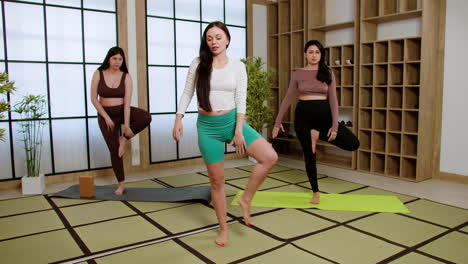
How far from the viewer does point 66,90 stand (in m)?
4.49

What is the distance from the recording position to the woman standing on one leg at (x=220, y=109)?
8.10ft

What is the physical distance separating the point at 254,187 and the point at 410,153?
8.70 feet

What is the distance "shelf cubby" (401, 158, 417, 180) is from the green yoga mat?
94cm

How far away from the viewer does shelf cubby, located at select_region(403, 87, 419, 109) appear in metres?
4.39

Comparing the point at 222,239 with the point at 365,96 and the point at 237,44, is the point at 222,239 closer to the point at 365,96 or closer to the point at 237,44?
the point at 365,96

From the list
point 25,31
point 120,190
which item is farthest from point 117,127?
point 25,31

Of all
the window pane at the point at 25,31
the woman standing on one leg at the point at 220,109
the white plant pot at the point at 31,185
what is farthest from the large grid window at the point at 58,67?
the woman standing on one leg at the point at 220,109

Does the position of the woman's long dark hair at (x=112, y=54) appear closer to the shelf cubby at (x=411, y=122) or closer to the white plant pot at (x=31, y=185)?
the white plant pot at (x=31, y=185)

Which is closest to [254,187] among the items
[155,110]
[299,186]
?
[299,186]

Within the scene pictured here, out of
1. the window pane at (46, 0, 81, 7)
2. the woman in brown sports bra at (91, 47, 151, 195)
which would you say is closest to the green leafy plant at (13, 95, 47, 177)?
the woman in brown sports bra at (91, 47, 151, 195)

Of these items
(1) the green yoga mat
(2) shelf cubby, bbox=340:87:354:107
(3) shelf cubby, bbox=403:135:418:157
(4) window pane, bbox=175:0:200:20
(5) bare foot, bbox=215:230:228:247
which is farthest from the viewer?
(4) window pane, bbox=175:0:200:20

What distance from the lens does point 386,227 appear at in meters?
2.89

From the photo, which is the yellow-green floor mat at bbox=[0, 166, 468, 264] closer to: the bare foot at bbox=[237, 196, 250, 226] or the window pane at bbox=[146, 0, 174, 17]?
the bare foot at bbox=[237, 196, 250, 226]

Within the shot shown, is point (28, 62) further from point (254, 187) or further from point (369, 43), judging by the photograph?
point (369, 43)
